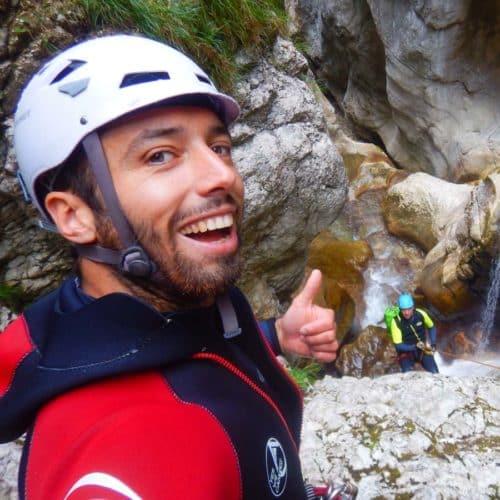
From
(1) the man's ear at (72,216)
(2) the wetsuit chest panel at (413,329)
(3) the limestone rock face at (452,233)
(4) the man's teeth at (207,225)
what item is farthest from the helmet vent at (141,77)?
(3) the limestone rock face at (452,233)

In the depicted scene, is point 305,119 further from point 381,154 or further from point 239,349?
point 381,154

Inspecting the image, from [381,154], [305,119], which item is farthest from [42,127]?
[381,154]

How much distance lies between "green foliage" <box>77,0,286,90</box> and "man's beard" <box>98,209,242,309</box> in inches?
115

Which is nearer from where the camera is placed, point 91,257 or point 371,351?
point 91,257

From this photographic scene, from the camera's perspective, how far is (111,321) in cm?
98

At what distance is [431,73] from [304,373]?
1002 cm

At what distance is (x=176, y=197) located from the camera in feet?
3.76

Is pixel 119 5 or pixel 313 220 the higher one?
pixel 119 5

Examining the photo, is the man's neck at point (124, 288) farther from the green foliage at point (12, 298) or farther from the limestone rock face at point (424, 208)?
the limestone rock face at point (424, 208)

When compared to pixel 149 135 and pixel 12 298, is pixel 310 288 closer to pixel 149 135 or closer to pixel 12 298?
pixel 149 135

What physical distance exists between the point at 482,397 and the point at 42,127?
11.5 ft

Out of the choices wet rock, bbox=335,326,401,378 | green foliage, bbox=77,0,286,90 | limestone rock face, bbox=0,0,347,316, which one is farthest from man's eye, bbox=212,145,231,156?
wet rock, bbox=335,326,401,378

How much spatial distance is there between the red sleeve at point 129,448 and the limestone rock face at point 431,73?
11.5 meters

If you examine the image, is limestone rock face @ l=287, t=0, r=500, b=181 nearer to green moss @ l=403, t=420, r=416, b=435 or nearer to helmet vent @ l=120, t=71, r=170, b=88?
green moss @ l=403, t=420, r=416, b=435
